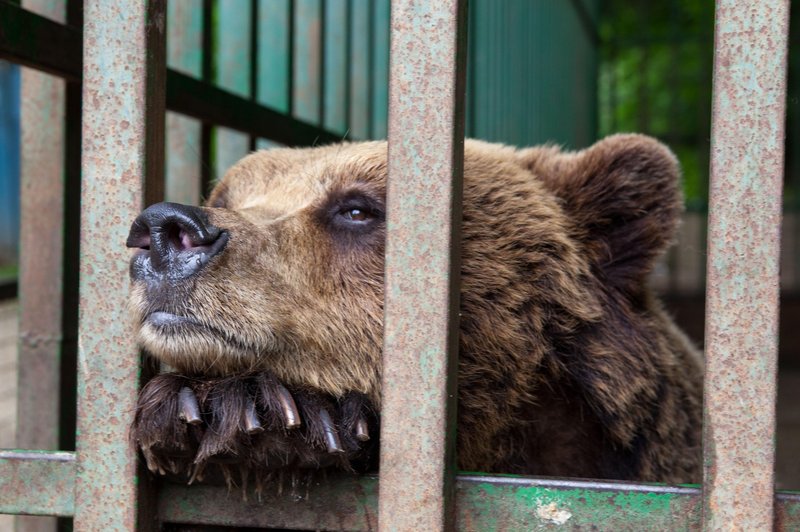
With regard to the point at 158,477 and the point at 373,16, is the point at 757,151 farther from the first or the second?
the point at 373,16

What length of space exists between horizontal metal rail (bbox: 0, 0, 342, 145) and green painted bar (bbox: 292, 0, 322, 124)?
231 mm

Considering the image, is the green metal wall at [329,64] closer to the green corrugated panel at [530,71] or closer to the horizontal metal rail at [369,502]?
the green corrugated panel at [530,71]

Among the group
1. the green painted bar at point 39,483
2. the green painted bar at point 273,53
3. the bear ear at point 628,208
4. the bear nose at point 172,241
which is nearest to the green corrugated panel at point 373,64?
the green painted bar at point 273,53

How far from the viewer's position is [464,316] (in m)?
2.40

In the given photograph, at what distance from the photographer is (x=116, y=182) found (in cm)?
170

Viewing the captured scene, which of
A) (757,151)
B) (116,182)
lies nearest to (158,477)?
(116,182)

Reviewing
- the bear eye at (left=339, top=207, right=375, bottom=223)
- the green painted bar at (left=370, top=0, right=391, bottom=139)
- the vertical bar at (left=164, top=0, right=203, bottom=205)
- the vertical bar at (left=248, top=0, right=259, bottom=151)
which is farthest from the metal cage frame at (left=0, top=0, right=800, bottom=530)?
the green painted bar at (left=370, top=0, right=391, bottom=139)

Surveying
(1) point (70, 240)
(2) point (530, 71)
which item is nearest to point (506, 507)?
(1) point (70, 240)

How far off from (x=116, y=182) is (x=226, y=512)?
27.4 inches

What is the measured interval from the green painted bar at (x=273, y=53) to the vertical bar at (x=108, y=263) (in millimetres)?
2278

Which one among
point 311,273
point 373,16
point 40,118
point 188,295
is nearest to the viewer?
point 188,295

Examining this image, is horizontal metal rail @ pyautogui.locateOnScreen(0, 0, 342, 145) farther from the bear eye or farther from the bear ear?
the bear ear

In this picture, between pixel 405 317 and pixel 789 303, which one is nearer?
pixel 405 317

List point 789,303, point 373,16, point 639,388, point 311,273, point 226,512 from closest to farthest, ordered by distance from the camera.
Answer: point 226,512, point 311,273, point 639,388, point 373,16, point 789,303
